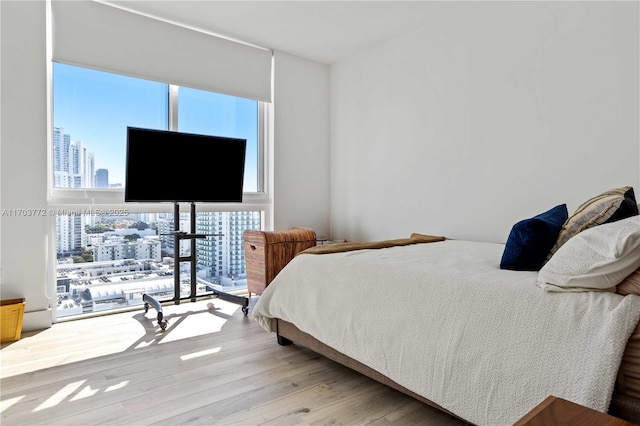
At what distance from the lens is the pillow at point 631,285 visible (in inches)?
48.8

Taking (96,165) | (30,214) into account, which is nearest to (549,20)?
(96,165)

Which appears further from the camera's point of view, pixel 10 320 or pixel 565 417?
pixel 10 320

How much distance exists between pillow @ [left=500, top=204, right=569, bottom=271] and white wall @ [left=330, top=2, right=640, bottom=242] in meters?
1.10

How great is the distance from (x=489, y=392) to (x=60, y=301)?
311 centimetres

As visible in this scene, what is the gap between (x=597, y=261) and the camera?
130cm

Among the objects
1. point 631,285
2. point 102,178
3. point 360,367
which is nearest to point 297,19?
point 102,178

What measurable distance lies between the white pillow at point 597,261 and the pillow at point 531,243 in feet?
0.86

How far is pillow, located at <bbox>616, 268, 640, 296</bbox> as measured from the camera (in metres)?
1.24

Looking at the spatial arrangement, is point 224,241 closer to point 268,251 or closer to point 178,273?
point 268,251

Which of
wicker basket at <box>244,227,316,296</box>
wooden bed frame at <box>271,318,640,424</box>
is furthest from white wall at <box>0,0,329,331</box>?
wooden bed frame at <box>271,318,640,424</box>

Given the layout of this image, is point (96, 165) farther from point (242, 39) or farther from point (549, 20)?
point (549, 20)

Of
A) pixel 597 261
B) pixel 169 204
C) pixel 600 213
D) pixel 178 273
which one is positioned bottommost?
pixel 178 273

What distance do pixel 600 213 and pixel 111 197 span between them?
10.7ft

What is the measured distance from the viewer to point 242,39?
3.83 metres
